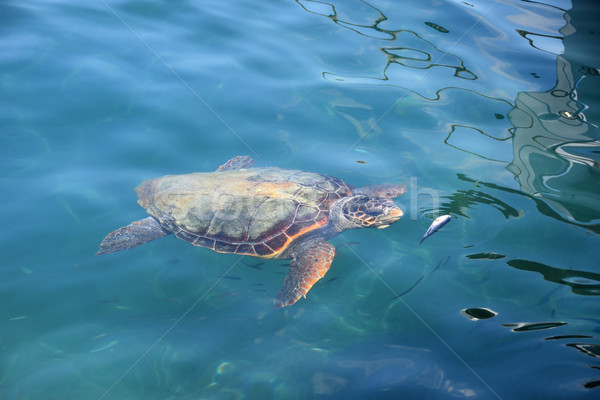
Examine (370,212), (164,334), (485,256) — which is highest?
(370,212)

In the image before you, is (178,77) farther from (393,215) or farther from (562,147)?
(562,147)

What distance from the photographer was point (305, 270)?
4207 mm

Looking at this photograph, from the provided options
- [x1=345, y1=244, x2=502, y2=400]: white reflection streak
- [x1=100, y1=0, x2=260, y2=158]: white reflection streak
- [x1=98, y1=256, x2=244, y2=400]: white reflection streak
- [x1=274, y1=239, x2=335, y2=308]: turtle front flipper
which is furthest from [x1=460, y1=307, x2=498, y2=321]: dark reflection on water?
[x1=100, y1=0, x2=260, y2=158]: white reflection streak

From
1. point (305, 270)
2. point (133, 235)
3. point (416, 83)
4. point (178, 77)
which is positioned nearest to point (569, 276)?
point (305, 270)

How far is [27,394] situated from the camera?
330 centimetres

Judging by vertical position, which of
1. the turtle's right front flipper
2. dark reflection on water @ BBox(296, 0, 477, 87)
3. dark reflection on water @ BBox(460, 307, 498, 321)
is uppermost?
dark reflection on water @ BBox(296, 0, 477, 87)

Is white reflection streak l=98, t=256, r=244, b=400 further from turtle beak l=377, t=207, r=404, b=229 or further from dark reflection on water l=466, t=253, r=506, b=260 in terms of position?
dark reflection on water l=466, t=253, r=506, b=260

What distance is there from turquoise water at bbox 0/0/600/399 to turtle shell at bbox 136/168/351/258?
0.95ft

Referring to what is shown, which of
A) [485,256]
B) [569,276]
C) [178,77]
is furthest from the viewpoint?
[178,77]

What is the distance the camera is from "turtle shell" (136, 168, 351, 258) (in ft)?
15.1

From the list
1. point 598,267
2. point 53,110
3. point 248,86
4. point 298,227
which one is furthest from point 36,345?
point 598,267

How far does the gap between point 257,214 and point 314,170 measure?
4.77 feet

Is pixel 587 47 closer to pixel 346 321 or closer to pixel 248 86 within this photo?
pixel 248 86

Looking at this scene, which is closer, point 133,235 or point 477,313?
point 477,313
